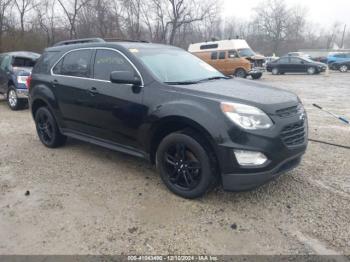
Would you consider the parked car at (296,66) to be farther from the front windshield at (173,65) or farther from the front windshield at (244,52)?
the front windshield at (173,65)

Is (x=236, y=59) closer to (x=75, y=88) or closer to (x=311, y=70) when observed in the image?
(x=311, y=70)

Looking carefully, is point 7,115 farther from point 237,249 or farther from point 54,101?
point 237,249

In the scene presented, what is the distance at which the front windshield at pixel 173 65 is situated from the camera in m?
4.41

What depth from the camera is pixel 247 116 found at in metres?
3.54

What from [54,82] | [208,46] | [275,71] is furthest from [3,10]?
[54,82]

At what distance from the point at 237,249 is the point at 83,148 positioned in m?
3.80

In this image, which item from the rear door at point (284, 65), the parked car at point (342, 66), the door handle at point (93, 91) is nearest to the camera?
the door handle at point (93, 91)

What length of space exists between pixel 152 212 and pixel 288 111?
6.12 ft

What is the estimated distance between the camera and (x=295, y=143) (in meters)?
3.79

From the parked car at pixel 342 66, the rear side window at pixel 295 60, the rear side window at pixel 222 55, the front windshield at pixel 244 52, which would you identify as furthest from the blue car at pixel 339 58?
the rear side window at pixel 222 55

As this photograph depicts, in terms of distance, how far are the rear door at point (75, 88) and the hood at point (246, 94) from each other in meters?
1.66

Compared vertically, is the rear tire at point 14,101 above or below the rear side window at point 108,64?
below

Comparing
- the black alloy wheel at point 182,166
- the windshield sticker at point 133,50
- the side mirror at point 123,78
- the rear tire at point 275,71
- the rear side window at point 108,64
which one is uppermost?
the windshield sticker at point 133,50

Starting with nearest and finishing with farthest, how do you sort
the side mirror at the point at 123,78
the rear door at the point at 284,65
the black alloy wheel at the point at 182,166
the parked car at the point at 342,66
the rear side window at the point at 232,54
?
the black alloy wheel at the point at 182,166
the side mirror at the point at 123,78
the rear side window at the point at 232,54
the rear door at the point at 284,65
the parked car at the point at 342,66
